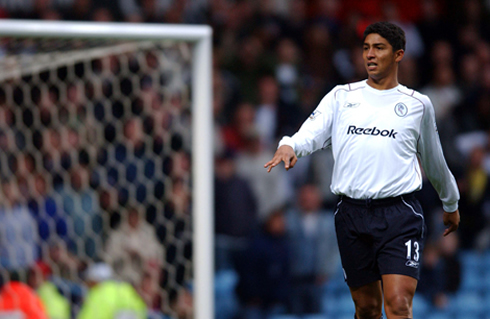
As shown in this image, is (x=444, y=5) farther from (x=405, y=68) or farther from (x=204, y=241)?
(x=204, y=241)

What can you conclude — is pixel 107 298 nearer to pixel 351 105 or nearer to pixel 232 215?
pixel 232 215

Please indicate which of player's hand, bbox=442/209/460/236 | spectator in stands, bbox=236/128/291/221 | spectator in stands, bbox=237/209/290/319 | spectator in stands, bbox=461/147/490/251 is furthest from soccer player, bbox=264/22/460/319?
spectator in stands, bbox=461/147/490/251

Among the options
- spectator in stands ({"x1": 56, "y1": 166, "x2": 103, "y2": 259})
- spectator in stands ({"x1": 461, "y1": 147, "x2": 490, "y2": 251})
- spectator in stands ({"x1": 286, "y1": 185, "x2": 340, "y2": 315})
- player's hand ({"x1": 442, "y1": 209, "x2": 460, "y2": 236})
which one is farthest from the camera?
spectator in stands ({"x1": 461, "y1": 147, "x2": 490, "y2": 251})

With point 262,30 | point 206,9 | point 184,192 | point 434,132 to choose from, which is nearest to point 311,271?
point 184,192

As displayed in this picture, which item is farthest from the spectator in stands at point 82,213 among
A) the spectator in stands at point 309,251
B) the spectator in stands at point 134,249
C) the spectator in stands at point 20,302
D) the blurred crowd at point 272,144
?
the spectator in stands at point 309,251

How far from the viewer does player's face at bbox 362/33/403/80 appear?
119 inches

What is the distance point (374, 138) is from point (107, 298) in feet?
11.9

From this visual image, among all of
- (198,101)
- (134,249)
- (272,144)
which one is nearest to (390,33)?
(198,101)

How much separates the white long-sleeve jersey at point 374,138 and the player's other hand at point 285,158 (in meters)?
0.06

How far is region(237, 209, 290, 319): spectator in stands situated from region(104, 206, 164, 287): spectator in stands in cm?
118

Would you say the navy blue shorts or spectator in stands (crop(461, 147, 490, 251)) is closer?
the navy blue shorts

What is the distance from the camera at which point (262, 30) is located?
8.88 meters

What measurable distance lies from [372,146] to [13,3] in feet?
22.6

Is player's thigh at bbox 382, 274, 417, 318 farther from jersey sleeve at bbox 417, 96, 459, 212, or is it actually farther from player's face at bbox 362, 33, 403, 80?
player's face at bbox 362, 33, 403, 80
